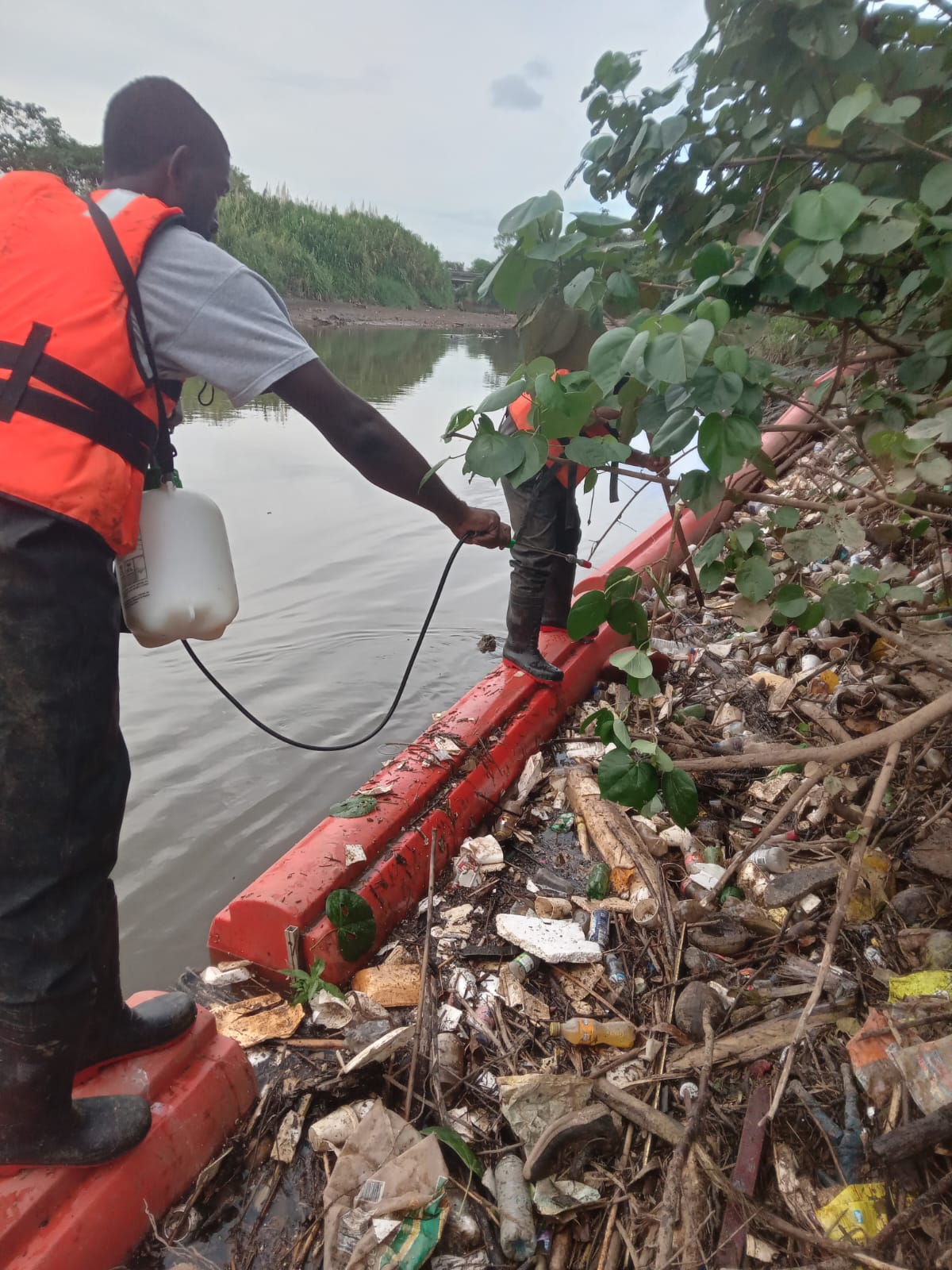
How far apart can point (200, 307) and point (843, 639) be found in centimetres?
295

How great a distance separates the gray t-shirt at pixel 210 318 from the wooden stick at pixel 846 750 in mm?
1192

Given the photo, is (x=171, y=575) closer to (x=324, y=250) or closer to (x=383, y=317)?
(x=324, y=250)

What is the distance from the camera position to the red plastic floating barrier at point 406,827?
2045mm

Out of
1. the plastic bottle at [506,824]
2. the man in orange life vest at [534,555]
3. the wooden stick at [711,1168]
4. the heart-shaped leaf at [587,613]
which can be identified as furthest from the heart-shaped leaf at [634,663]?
the man in orange life vest at [534,555]

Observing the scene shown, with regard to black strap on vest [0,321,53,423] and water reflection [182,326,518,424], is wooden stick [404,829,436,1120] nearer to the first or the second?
black strap on vest [0,321,53,423]

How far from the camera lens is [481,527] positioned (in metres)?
2.24

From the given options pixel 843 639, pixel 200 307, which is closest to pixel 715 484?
pixel 200 307

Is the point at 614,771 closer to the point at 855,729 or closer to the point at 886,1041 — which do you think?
the point at 886,1041

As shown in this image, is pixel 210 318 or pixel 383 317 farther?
pixel 383 317

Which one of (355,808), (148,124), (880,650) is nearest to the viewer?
(148,124)

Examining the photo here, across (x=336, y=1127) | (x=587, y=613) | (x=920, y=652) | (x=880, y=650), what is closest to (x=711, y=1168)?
(x=336, y=1127)

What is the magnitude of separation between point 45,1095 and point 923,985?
1.75 meters

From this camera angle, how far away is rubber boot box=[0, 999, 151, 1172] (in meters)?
1.31

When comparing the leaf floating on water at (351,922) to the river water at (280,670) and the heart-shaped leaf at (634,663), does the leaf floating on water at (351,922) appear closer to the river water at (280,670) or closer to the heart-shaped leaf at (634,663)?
the river water at (280,670)
